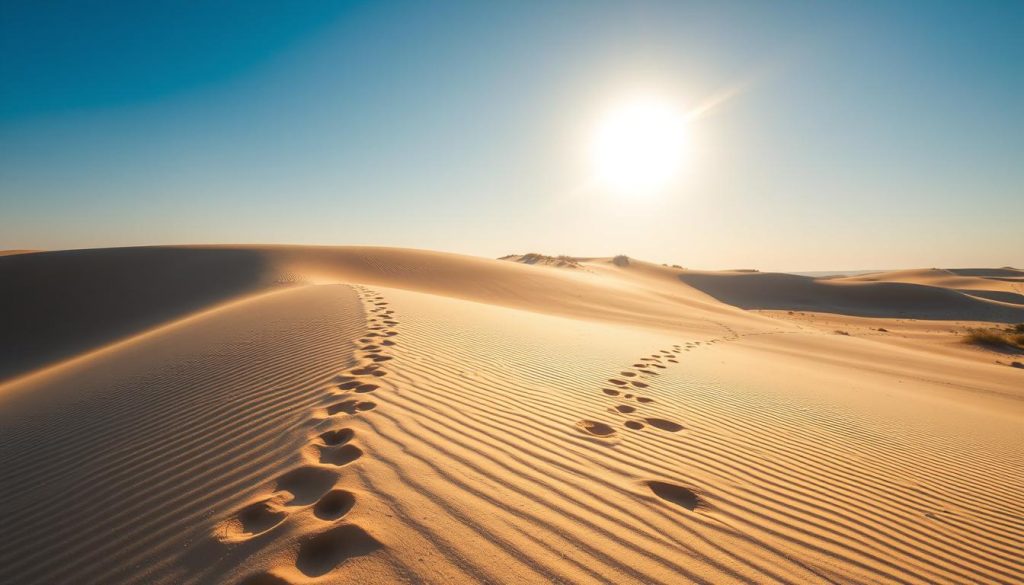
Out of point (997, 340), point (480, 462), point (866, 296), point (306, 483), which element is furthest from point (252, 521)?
point (866, 296)

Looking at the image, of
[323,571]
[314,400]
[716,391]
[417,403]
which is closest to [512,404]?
[417,403]

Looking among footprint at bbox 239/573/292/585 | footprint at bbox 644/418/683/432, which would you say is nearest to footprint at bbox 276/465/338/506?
footprint at bbox 239/573/292/585

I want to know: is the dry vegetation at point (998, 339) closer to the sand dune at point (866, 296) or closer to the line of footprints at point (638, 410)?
the sand dune at point (866, 296)

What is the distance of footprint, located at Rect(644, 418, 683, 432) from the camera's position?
4.05 m

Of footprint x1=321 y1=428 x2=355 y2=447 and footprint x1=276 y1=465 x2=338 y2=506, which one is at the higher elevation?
footprint x1=321 y1=428 x2=355 y2=447

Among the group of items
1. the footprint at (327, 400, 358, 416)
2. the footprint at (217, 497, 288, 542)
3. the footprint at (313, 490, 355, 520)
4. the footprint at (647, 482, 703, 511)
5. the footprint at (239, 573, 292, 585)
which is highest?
the footprint at (327, 400, 358, 416)

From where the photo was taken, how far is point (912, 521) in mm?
2920

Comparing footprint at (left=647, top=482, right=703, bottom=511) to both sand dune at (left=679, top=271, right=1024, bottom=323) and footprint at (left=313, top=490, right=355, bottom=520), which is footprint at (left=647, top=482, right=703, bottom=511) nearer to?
footprint at (left=313, top=490, right=355, bottom=520)

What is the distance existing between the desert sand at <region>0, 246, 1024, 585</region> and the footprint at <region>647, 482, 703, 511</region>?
2 centimetres

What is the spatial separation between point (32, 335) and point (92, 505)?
15.6m

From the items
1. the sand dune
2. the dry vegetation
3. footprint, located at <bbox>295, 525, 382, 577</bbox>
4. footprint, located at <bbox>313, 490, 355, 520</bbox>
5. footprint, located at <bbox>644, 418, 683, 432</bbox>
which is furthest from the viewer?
the sand dune

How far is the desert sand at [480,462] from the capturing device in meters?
1.98

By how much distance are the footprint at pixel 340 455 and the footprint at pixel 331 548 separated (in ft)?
2.13

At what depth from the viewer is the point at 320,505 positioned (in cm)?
215
